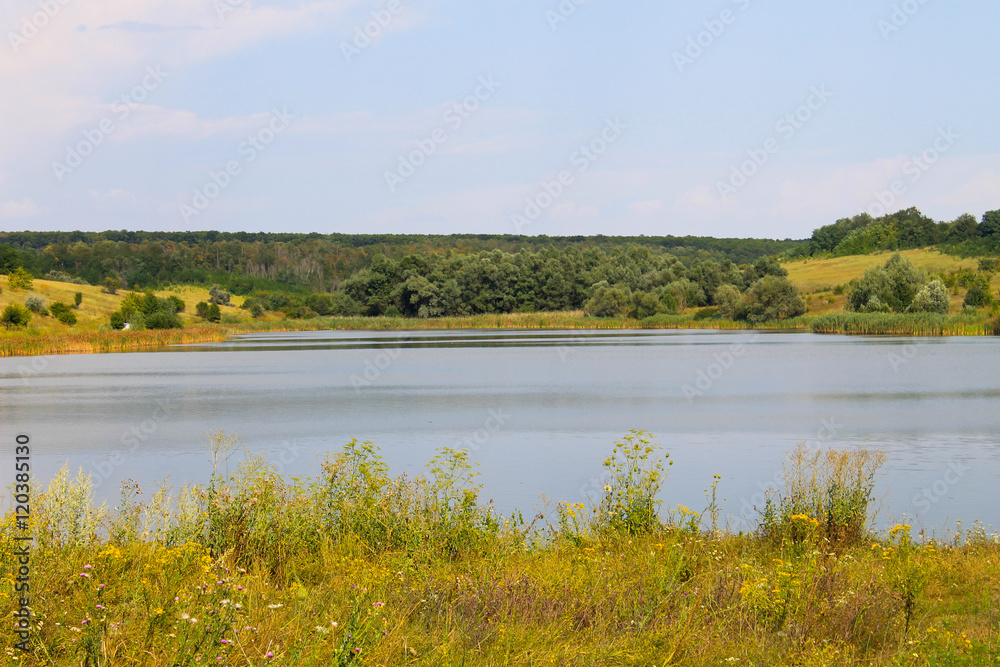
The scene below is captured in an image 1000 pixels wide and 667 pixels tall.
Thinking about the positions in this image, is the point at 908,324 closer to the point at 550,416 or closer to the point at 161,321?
the point at 550,416

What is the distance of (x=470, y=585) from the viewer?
5.84 metres

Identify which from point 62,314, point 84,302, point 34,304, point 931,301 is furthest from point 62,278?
point 931,301

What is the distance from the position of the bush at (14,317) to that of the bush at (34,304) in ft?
26.2

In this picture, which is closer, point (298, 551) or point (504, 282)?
point (298, 551)

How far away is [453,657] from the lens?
4691 mm

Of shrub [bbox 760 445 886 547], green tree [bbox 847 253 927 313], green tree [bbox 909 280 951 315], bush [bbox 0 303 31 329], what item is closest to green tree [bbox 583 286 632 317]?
green tree [bbox 847 253 927 313]

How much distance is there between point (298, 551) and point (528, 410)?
586 inches

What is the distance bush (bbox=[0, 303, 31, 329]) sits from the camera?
54188 millimetres

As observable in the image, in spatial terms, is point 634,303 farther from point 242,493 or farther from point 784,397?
point 242,493

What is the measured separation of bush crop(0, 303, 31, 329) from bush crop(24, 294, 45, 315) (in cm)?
797

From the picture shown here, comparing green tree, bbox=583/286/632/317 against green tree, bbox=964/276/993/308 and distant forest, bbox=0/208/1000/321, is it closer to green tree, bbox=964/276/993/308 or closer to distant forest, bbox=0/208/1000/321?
distant forest, bbox=0/208/1000/321

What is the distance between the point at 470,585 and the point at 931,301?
6497cm

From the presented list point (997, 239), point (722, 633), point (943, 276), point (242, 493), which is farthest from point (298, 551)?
point (997, 239)

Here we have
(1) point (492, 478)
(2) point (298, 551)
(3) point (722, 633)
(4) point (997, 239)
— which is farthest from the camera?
(4) point (997, 239)
